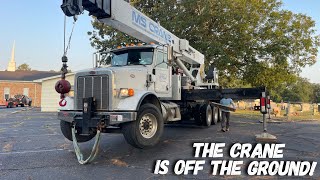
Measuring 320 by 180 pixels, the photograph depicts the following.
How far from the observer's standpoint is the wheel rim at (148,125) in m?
7.14

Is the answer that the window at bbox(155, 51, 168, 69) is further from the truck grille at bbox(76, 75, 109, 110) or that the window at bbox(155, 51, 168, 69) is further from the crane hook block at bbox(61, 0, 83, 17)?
the crane hook block at bbox(61, 0, 83, 17)

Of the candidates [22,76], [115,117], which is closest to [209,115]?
[115,117]

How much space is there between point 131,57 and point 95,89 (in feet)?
7.32

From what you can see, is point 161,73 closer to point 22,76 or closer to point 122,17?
point 122,17

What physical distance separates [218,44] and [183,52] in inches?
442

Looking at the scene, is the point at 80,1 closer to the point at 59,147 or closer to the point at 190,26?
the point at 59,147

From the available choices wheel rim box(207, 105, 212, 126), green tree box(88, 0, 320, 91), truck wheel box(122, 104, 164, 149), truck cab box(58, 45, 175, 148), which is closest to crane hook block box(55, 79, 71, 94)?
truck cab box(58, 45, 175, 148)

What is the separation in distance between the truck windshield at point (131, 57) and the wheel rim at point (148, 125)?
6.21 feet

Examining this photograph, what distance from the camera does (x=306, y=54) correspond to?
1030 inches

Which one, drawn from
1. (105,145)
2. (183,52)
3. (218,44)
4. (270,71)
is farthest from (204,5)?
(105,145)

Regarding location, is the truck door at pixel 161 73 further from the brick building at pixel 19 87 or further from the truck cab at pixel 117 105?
the brick building at pixel 19 87

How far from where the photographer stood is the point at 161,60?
8.91 metres

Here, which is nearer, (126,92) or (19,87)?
(126,92)

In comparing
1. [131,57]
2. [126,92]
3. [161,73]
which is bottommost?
[126,92]
